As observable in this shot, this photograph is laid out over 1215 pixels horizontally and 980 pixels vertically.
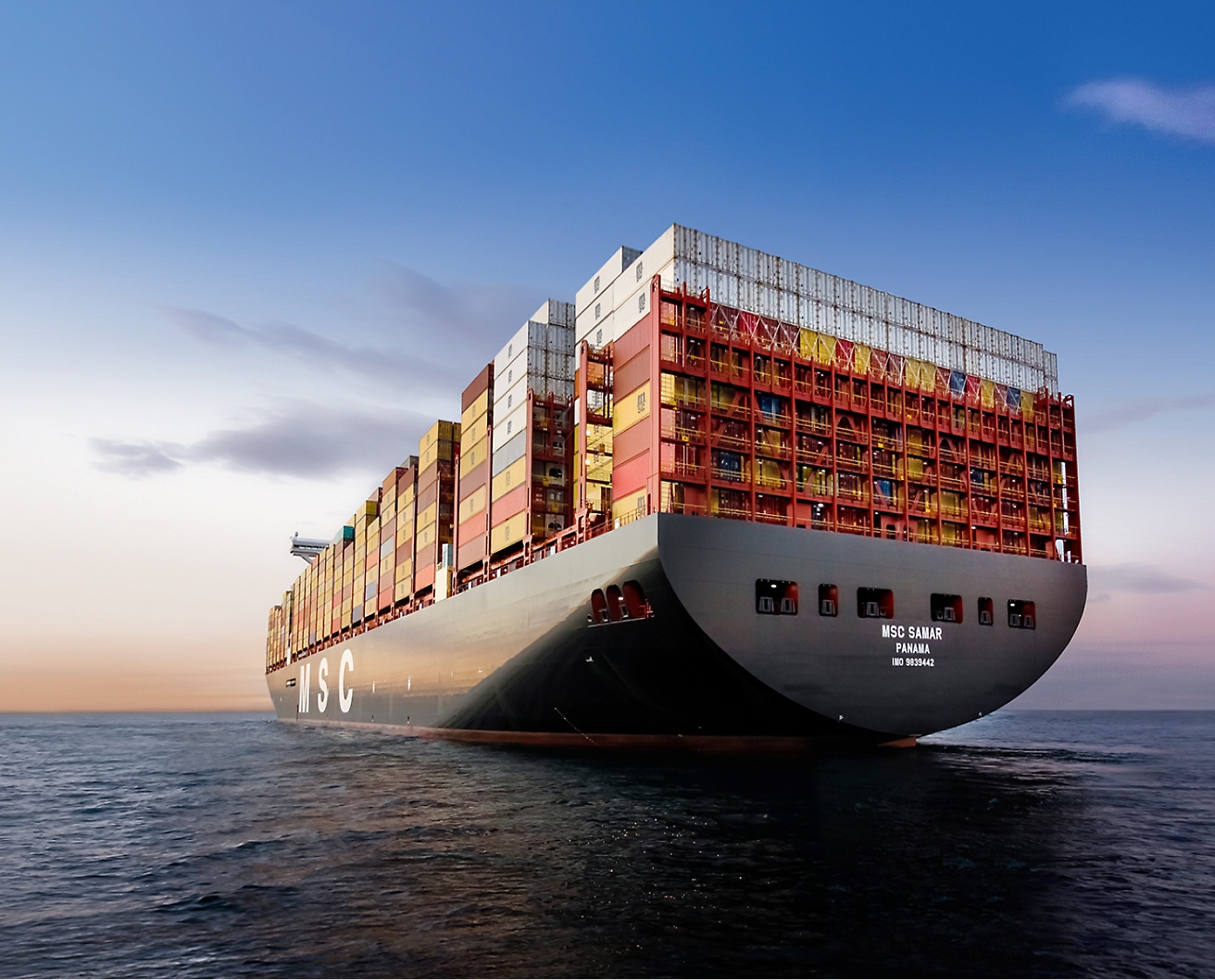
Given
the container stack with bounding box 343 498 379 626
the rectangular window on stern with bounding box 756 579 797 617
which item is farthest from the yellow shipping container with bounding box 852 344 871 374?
the container stack with bounding box 343 498 379 626

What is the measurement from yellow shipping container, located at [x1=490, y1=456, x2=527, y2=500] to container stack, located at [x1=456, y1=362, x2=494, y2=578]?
714mm

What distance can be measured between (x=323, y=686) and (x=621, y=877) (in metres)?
68.3

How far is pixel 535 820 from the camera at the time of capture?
17500mm

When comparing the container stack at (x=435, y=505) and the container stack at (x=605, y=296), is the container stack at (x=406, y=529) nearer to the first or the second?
the container stack at (x=435, y=505)

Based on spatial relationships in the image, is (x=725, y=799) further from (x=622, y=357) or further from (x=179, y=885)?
(x=622, y=357)

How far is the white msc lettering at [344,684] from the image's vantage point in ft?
213

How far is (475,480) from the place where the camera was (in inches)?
1800

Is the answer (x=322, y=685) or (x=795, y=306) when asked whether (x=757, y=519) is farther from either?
(x=322, y=685)

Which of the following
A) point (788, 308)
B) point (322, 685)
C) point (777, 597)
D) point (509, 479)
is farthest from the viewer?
point (322, 685)

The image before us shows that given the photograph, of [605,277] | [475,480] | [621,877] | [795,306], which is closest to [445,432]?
[475,480]

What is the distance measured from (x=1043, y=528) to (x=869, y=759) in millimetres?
14579

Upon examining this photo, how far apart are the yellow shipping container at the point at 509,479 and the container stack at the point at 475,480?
2.34 ft

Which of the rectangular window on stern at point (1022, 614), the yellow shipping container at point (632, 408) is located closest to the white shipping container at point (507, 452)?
the yellow shipping container at point (632, 408)

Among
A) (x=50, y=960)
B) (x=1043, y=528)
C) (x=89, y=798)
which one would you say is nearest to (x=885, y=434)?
(x=1043, y=528)
